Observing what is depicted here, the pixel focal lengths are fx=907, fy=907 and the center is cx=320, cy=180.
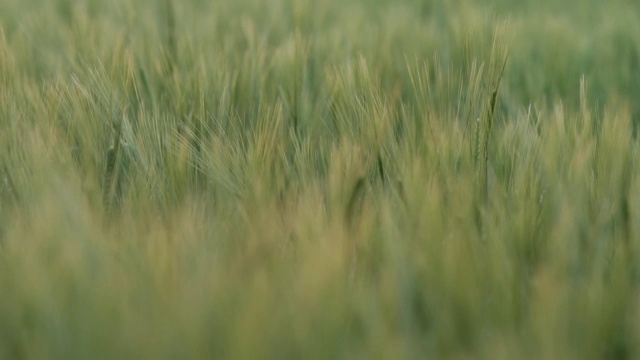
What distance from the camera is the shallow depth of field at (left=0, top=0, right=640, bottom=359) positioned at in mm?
501

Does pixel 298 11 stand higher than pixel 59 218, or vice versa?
pixel 59 218

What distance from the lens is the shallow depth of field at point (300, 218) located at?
0.50 meters

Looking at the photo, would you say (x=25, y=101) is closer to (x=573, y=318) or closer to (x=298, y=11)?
(x=573, y=318)

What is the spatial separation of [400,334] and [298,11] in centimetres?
108

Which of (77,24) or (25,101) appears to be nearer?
(25,101)

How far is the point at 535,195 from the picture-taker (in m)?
0.69

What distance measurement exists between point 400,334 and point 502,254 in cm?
10

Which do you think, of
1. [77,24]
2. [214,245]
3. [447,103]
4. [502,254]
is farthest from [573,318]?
[77,24]

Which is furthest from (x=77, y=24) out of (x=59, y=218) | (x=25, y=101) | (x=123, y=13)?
(x=59, y=218)

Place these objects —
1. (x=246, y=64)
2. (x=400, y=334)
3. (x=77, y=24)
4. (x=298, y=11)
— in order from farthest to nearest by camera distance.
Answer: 1. (x=298, y=11)
2. (x=77, y=24)
3. (x=246, y=64)
4. (x=400, y=334)

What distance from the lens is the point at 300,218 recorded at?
0.61 m

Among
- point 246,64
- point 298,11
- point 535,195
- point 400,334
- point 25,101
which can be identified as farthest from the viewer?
point 298,11

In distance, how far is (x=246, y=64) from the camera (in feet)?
3.49

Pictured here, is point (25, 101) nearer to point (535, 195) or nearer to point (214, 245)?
point (214, 245)
